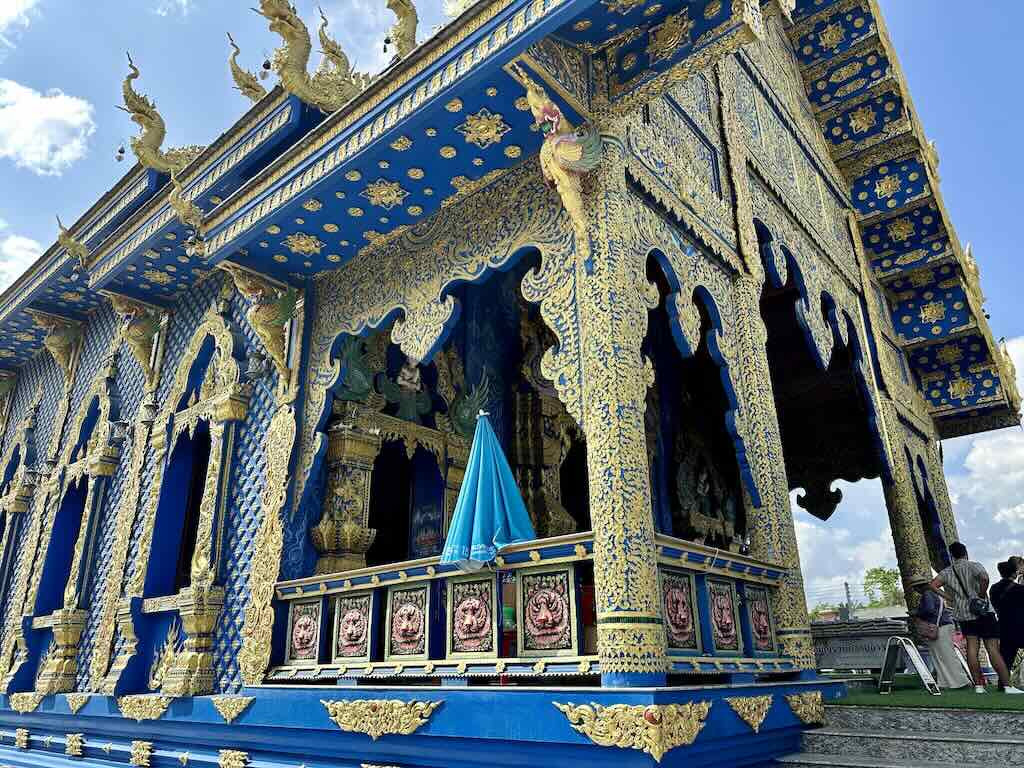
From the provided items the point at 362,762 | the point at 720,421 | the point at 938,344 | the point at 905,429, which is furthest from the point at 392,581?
the point at 938,344

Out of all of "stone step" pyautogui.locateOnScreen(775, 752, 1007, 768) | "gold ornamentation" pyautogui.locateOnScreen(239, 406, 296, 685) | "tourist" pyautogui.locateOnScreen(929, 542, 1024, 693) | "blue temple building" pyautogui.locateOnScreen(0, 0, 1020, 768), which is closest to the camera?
"stone step" pyautogui.locateOnScreen(775, 752, 1007, 768)

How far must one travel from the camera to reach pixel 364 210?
5676 mm

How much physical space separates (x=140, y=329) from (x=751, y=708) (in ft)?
25.0

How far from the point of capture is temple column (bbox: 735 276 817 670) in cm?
525

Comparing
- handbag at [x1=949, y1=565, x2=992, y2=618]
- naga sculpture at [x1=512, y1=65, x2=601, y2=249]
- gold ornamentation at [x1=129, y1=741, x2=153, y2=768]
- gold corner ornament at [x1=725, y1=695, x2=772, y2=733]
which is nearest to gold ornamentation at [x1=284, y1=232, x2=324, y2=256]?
naga sculpture at [x1=512, y1=65, x2=601, y2=249]

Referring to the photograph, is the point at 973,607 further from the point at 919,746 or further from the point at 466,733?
the point at 466,733

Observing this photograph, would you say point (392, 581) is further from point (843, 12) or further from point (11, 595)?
point (843, 12)

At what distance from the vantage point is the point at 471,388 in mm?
7562

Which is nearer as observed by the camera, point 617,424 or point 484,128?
point 617,424

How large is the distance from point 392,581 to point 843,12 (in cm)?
1001

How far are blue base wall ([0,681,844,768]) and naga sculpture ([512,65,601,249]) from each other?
268 cm

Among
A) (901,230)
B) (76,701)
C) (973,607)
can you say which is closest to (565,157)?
(973,607)

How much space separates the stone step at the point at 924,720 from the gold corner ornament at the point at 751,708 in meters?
0.98

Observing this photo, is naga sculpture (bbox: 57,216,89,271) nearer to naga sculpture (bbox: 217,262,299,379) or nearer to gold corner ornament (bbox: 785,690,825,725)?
naga sculpture (bbox: 217,262,299,379)
